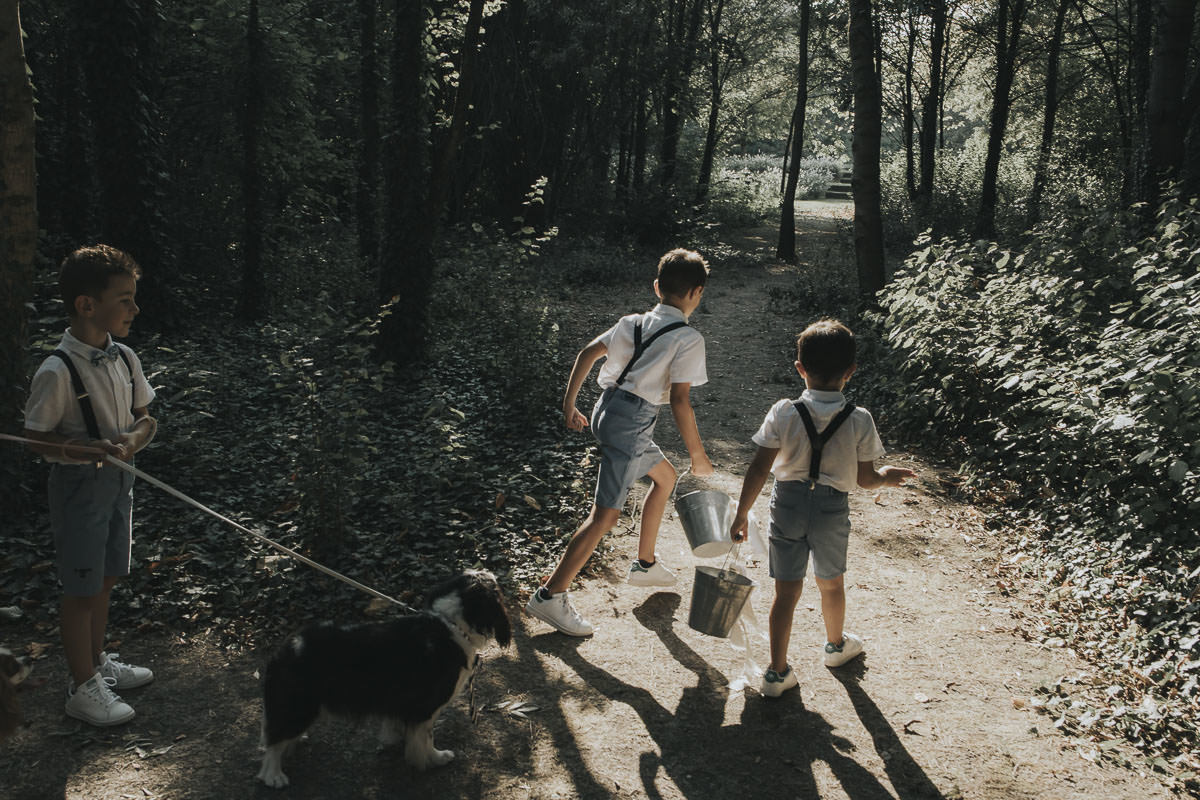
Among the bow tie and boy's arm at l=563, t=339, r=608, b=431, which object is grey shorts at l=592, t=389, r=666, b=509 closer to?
boy's arm at l=563, t=339, r=608, b=431

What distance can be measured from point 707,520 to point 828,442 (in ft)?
3.57

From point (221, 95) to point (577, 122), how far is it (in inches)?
411

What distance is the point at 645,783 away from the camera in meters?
3.47

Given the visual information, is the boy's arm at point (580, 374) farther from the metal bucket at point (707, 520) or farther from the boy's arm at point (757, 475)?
the boy's arm at point (757, 475)

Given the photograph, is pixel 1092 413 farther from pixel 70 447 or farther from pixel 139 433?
pixel 70 447

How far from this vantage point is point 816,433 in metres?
3.78

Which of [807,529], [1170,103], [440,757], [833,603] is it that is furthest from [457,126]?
[1170,103]

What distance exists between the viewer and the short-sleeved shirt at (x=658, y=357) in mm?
4344

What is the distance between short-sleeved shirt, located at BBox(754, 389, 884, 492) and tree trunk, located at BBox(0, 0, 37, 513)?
188 inches

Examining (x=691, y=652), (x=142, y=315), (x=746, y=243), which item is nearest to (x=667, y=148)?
(x=746, y=243)

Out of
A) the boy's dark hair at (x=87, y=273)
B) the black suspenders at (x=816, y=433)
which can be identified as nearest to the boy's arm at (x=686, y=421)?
the black suspenders at (x=816, y=433)

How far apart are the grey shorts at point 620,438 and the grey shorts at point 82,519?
2.35m

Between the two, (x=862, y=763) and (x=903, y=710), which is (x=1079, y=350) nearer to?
(x=903, y=710)

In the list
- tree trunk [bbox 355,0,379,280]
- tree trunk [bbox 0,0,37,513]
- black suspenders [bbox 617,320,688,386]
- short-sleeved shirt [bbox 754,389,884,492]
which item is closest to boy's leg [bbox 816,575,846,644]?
short-sleeved shirt [bbox 754,389,884,492]
